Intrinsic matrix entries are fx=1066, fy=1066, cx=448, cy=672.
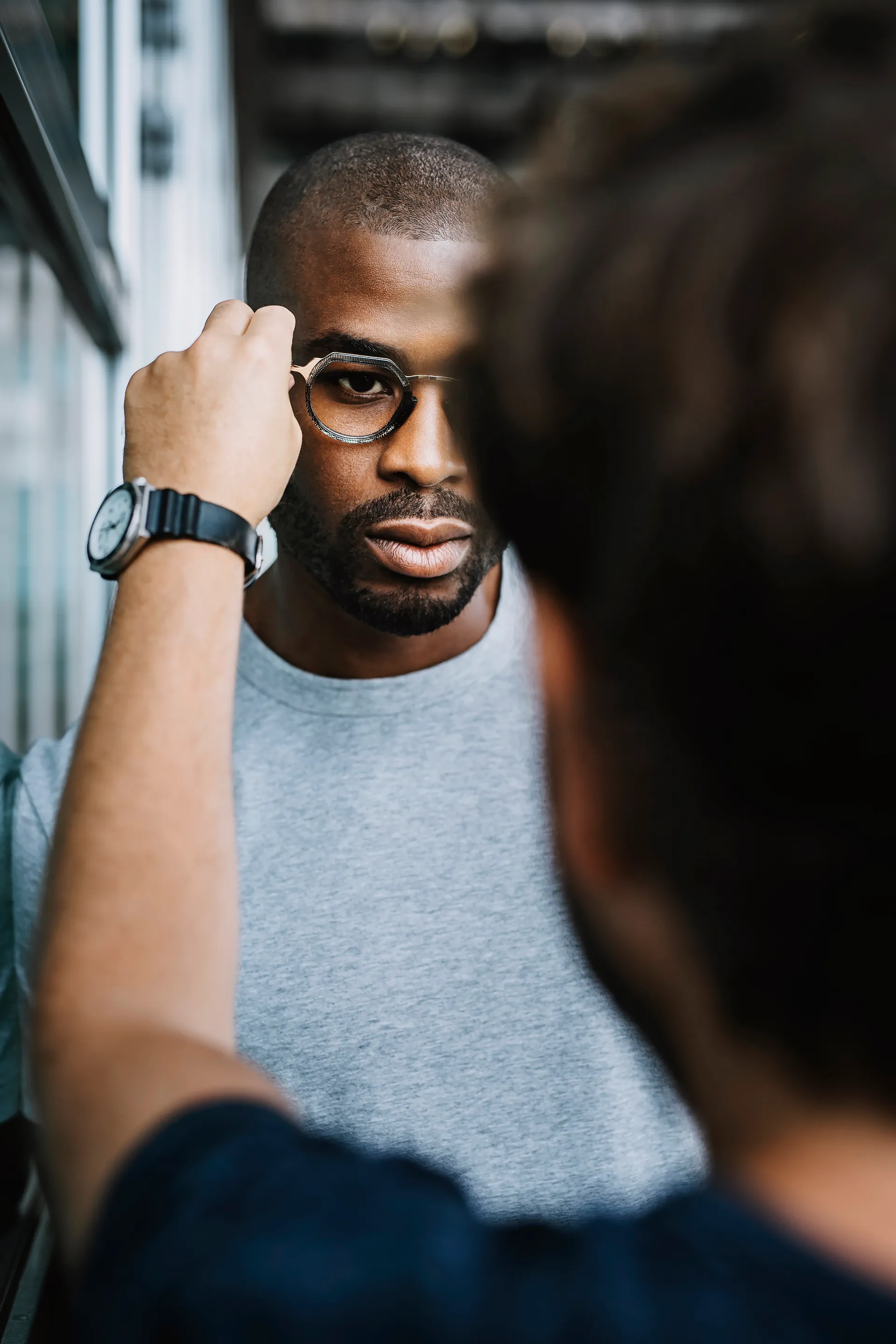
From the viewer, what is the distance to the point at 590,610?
0.54 metres

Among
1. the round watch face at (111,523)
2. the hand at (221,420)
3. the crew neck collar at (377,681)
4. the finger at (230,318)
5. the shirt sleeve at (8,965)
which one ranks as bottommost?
the shirt sleeve at (8,965)

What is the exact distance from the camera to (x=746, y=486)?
1.48 ft

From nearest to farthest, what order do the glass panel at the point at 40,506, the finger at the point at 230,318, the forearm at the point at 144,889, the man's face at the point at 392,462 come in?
the forearm at the point at 144,889
the finger at the point at 230,318
the man's face at the point at 392,462
the glass panel at the point at 40,506

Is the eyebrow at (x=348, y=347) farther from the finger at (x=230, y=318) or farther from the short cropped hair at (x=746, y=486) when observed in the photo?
the short cropped hair at (x=746, y=486)

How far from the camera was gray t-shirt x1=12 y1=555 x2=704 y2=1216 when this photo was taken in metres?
1.23

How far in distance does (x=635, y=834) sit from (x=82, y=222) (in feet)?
4.77

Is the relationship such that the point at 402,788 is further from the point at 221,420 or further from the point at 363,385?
the point at 221,420

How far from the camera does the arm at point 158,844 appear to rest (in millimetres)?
530

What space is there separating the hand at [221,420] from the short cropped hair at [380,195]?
0.65 m

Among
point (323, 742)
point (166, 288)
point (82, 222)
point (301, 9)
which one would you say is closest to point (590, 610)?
point (323, 742)

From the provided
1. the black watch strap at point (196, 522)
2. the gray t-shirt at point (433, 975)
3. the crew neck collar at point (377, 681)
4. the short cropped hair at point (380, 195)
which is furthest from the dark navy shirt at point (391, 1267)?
the short cropped hair at point (380, 195)

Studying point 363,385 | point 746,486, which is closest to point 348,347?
point 363,385

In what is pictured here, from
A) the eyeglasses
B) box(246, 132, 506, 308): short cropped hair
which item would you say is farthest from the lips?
box(246, 132, 506, 308): short cropped hair

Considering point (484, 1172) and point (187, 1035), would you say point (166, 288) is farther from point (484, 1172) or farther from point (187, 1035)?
point (187, 1035)
